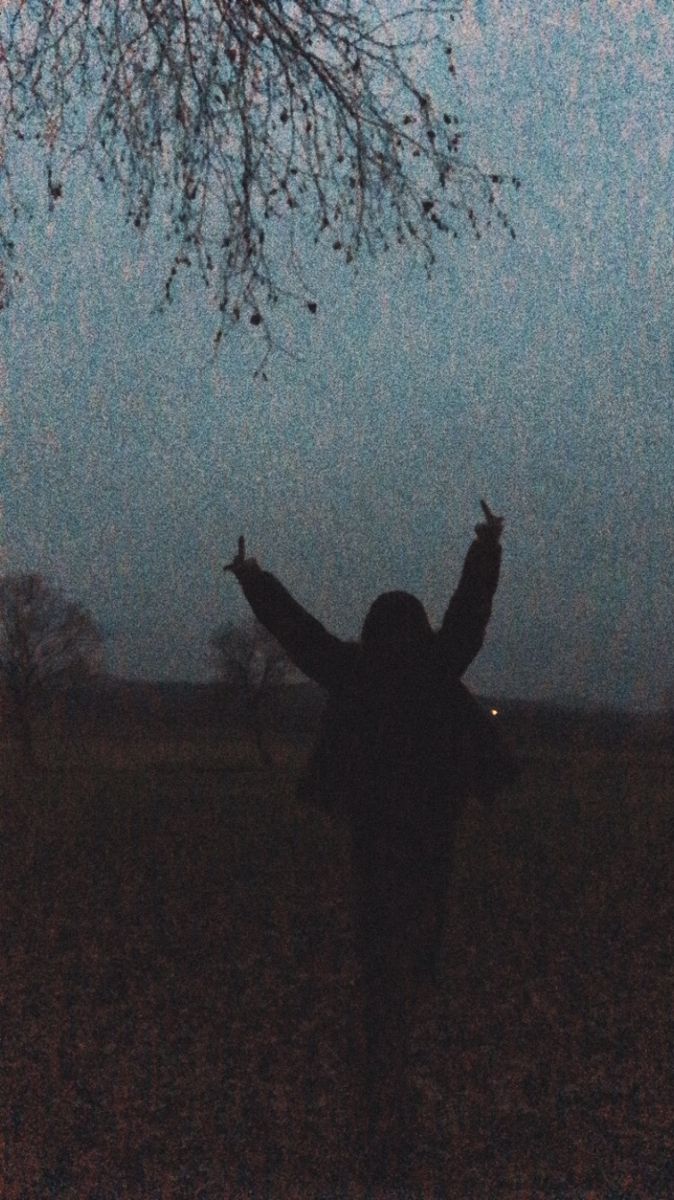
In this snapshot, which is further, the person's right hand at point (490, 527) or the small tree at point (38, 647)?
the small tree at point (38, 647)

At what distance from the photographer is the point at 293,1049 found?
6812 mm

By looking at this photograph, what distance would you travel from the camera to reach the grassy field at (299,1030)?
508cm

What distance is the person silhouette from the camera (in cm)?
495

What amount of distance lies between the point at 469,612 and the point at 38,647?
177 ft

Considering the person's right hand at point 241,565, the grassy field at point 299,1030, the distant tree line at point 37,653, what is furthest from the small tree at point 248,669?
the person's right hand at point 241,565

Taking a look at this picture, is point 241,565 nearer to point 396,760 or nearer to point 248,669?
point 396,760

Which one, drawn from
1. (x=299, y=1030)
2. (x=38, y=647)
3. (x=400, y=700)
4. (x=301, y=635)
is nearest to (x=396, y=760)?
(x=400, y=700)

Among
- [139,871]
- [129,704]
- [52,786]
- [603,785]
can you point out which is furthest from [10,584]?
[139,871]

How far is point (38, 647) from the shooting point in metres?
57.1

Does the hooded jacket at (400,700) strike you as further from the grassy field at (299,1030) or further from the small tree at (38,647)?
the small tree at (38,647)

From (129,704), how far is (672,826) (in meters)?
50.5

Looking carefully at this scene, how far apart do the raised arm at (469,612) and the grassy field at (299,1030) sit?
6.08 feet

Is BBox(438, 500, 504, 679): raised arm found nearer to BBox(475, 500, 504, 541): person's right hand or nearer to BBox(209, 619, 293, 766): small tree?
BBox(475, 500, 504, 541): person's right hand

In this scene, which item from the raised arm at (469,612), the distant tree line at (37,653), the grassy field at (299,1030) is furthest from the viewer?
the distant tree line at (37,653)
